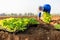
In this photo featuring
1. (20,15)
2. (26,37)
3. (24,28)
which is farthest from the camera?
(20,15)

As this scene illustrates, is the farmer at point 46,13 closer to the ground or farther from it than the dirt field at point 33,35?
farther from it

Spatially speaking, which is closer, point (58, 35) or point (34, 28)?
point (58, 35)

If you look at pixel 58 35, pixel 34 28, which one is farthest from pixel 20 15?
pixel 58 35

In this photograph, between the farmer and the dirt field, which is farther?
the farmer

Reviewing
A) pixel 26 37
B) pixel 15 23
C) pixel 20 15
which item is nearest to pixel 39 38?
pixel 26 37

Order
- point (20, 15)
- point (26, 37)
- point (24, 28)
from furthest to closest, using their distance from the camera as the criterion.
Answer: point (20, 15), point (24, 28), point (26, 37)

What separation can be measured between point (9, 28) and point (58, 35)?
1.43 m

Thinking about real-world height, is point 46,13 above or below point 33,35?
above

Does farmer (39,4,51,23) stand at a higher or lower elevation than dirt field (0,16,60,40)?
higher

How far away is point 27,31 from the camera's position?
687cm

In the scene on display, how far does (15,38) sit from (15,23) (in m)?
0.64

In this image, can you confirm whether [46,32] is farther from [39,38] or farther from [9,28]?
[9,28]

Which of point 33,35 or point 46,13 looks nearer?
point 33,35

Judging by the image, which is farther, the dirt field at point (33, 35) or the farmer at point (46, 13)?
the farmer at point (46, 13)
